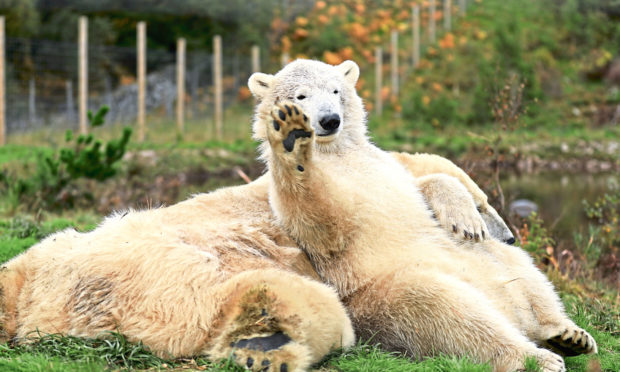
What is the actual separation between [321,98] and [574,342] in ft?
6.21

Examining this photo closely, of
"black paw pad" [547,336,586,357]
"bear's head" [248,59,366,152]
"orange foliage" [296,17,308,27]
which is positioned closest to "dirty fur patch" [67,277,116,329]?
"bear's head" [248,59,366,152]

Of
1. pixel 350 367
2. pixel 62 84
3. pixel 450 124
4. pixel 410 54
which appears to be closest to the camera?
pixel 350 367

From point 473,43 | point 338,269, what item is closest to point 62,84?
point 473,43

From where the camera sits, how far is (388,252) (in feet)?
11.4

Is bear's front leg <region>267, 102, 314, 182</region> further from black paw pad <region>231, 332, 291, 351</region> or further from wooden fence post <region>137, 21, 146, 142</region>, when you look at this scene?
wooden fence post <region>137, 21, 146, 142</region>

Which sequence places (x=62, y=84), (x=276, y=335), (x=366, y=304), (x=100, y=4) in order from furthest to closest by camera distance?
1. (x=100, y=4)
2. (x=62, y=84)
3. (x=366, y=304)
4. (x=276, y=335)

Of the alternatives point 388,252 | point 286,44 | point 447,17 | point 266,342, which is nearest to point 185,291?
point 266,342

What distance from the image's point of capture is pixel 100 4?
2502cm

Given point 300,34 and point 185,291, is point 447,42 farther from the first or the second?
point 185,291

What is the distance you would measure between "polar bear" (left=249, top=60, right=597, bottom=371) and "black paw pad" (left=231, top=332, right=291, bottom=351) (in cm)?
71

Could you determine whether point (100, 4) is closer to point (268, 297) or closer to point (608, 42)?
point (608, 42)

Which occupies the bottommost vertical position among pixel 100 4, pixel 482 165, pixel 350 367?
pixel 482 165

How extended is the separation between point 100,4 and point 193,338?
24385 mm

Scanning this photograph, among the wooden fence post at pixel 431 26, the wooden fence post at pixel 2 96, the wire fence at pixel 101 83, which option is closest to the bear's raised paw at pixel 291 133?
the wooden fence post at pixel 2 96
